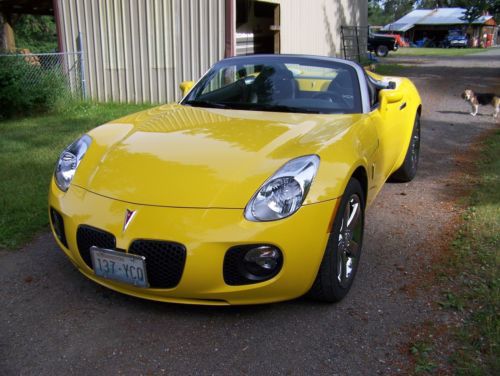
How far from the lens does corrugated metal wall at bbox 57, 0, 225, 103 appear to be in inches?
411

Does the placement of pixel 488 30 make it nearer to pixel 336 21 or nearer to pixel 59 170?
pixel 336 21

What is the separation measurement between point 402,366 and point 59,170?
7.64 ft

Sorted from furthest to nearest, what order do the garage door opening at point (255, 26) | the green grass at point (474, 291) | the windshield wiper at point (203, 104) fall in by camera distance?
1. the garage door opening at point (255, 26)
2. the windshield wiper at point (203, 104)
3. the green grass at point (474, 291)

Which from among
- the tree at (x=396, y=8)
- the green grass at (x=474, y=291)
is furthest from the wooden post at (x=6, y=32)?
the tree at (x=396, y=8)

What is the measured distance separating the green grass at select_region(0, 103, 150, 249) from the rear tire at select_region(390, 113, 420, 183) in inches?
134

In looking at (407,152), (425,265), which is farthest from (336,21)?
(425,265)

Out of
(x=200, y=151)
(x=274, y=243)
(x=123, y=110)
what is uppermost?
(x=200, y=151)

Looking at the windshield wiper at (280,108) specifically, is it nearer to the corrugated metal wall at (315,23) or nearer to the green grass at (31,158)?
the green grass at (31,158)

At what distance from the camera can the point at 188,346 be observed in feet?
8.60

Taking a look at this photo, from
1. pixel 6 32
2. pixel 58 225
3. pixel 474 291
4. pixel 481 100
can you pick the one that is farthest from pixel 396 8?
pixel 58 225

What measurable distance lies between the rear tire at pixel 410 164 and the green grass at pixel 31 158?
341 centimetres

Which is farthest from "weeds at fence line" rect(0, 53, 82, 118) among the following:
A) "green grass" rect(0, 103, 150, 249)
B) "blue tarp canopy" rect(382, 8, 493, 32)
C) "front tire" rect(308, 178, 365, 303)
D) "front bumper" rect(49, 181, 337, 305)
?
"blue tarp canopy" rect(382, 8, 493, 32)

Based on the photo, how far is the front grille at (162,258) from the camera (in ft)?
8.38

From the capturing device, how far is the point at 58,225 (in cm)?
303
